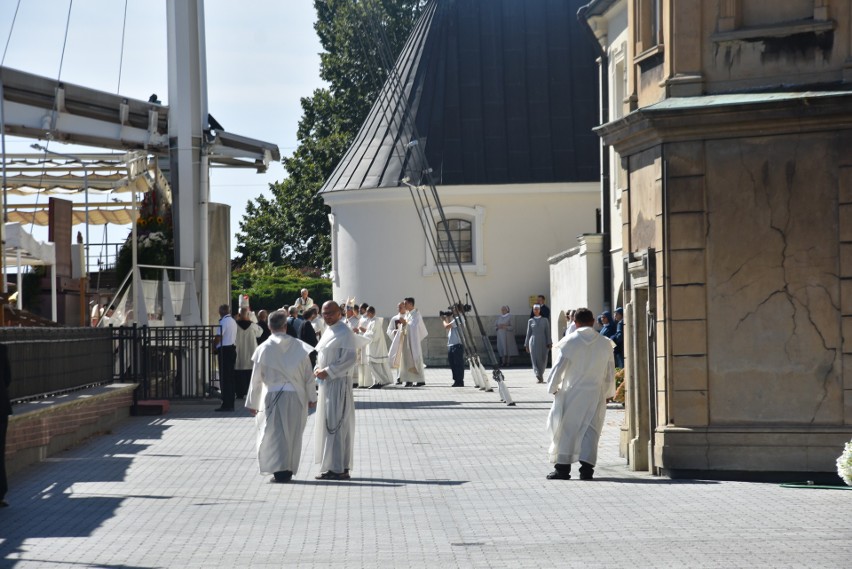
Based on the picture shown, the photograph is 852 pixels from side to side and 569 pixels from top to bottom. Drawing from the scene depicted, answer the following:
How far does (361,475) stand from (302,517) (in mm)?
3292

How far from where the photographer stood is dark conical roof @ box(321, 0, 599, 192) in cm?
4331

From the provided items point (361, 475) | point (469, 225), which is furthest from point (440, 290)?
point (361, 475)

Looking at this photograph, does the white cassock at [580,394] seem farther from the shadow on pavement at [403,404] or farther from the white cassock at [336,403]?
the shadow on pavement at [403,404]

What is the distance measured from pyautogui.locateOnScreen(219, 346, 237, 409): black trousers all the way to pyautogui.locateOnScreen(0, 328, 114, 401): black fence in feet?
7.37

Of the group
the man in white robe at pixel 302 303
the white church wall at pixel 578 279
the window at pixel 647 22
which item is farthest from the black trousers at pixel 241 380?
the window at pixel 647 22

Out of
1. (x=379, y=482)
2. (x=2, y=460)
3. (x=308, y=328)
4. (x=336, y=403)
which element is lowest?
(x=379, y=482)

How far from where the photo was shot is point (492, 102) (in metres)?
44.6

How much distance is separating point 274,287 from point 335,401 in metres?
42.8

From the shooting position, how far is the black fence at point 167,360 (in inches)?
957

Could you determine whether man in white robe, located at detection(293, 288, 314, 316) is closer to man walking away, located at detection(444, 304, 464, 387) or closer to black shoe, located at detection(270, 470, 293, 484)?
man walking away, located at detection(444, 304, 464, 387)

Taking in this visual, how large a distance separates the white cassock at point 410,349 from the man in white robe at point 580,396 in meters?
17.5

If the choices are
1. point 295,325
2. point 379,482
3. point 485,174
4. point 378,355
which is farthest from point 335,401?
point 485,174

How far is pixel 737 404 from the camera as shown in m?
13.8

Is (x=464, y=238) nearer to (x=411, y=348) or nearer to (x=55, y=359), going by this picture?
(x=411, y=348)
